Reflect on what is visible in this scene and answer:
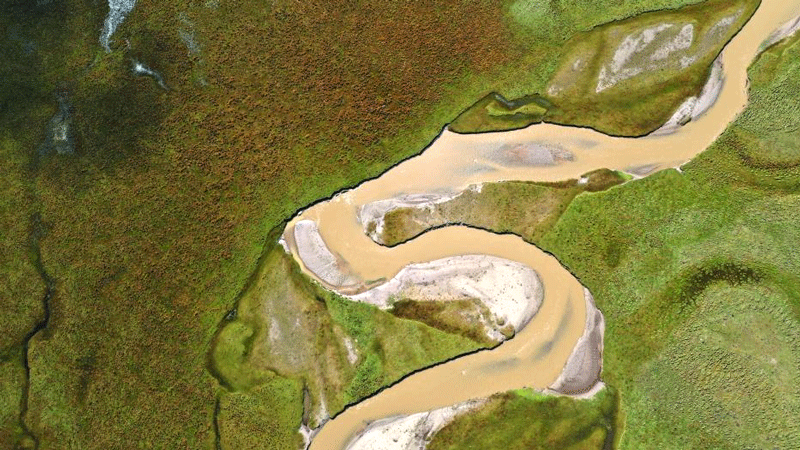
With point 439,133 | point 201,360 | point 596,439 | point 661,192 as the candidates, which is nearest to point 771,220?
point 661,192

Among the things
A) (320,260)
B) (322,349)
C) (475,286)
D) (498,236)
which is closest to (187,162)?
(320,260)

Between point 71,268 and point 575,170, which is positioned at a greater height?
point 71,268

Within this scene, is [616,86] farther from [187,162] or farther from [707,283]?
[187,162]

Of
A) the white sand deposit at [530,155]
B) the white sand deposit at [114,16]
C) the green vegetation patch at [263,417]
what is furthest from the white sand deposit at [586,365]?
the white sand deposit at [114,16]

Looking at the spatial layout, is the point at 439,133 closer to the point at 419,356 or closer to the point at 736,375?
the point at 419,356

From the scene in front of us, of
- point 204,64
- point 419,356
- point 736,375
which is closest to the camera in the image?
point 736,375
